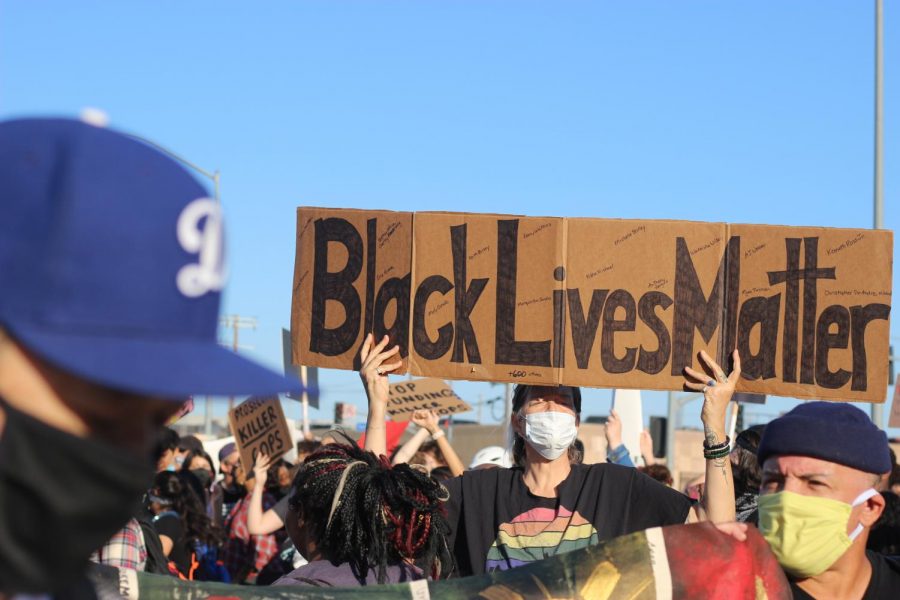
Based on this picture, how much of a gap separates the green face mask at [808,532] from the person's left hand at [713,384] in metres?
0.99

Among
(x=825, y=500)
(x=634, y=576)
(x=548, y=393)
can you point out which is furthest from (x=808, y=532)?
(x=548, y=393)

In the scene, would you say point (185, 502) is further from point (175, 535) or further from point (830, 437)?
point (830, 437)

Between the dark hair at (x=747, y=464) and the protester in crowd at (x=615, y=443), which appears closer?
the dark hair at (x=747, y=464)

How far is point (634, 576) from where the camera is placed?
2.85 metres

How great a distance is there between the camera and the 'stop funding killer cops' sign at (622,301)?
→ 4.44 metres

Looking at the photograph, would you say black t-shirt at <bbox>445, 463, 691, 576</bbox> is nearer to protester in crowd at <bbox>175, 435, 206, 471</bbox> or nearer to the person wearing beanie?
the person wearing beanie

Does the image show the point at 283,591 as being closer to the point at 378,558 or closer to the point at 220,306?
the point at 378,558

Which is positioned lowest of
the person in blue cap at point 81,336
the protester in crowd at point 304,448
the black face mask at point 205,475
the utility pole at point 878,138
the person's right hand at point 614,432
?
the black face mask at point 205,475

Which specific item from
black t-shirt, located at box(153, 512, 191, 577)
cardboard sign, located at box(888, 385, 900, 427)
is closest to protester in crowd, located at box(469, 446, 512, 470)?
black t-shirt, located at box(153, 512, 191, 577)

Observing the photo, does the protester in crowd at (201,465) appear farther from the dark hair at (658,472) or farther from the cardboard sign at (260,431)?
the dark hair at (658,472)

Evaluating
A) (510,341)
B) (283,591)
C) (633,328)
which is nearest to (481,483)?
(510,341)

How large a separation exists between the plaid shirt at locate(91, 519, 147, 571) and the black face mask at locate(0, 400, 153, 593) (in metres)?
3.48

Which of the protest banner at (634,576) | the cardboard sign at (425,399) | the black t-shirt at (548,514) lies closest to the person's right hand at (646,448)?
the cardboard sign at (425,399)

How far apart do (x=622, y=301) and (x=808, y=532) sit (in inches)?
68.1
